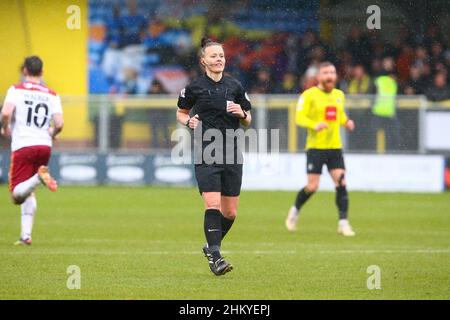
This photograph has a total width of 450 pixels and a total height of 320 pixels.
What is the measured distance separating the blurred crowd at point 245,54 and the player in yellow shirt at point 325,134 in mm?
11093

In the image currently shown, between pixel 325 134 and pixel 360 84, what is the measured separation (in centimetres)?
1170

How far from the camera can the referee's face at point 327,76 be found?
16.7m

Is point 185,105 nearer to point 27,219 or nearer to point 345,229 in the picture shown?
point 27,219

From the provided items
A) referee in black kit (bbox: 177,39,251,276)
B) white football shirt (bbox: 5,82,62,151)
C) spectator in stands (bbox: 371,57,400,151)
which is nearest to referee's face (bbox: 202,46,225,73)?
referee in black kit (bbox: 177,39,251,276)

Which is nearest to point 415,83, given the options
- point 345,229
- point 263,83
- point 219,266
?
point 263,83

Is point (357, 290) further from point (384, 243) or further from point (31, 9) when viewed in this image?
point (31, 9)

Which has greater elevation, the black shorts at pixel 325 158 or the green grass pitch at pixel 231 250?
the black shorts at pixel 325 158

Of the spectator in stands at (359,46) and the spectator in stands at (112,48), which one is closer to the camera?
the spectator in stands at (359,46)

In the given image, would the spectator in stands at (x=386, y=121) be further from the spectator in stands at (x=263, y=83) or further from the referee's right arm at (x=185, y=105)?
the referee's right arm at (x=185, y=105)

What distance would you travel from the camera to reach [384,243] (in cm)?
1542

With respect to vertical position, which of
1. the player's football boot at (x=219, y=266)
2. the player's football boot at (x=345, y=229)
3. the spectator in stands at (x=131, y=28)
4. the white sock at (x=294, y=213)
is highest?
the spectator in stands at (x=131, y=28)

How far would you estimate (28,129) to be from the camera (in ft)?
47.9

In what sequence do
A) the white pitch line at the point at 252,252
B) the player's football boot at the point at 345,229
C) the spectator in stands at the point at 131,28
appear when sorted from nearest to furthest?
the white pitch line at the point at 252,252 → the player's football boot at the point at 345,229 → the spectator in stands at the point at 131,28

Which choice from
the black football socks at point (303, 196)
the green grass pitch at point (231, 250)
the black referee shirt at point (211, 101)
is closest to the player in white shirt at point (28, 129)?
the green grass pitch at point (231, 250)
